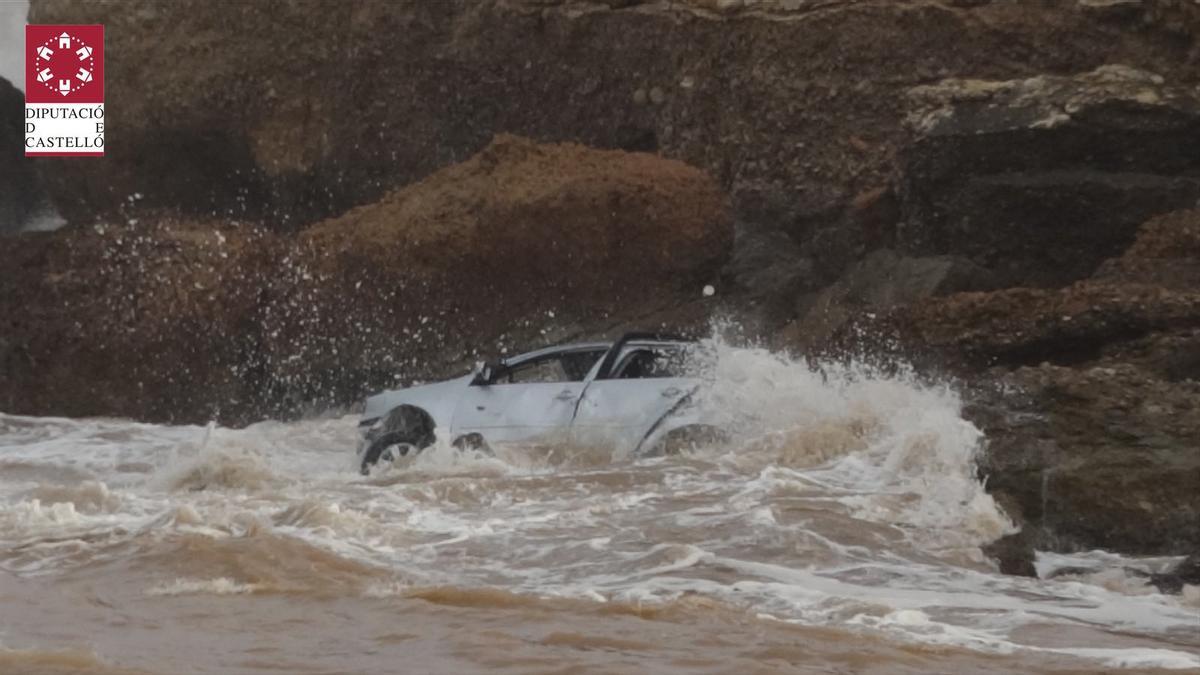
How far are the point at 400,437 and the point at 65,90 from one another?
464 inches

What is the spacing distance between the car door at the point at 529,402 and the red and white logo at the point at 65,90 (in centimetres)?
1090

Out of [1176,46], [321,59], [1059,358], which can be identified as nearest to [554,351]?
[1059,358]

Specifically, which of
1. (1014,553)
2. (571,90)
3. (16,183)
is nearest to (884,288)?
(571,90)

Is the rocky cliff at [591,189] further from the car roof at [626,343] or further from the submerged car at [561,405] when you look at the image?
the submerged car at [561,405]

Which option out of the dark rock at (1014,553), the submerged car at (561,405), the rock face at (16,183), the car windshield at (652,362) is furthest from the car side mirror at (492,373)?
the rock face at (16,183)

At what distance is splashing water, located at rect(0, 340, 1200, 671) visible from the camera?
7637mm

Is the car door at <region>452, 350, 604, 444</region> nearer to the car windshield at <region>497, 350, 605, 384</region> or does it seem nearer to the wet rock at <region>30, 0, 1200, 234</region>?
the car windshield at <region>497, 350, 605, 384</region>

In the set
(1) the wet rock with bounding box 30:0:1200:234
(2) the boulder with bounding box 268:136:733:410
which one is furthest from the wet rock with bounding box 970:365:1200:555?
(2) the boulder with bounding box 268:136:733:410

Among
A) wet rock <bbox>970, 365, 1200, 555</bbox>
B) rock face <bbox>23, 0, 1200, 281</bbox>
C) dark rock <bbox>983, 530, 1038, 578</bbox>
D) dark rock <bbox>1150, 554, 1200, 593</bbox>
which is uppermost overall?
rock face <bbox>23, 0, 1200, 281</bbox>

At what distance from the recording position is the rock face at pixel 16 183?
2464 cm

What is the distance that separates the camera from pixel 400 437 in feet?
44.0

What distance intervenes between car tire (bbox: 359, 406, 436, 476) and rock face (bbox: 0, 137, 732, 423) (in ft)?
14.7

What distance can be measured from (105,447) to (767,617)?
9869 millimetres

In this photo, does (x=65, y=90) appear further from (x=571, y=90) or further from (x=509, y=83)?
(x=571, y=90)
